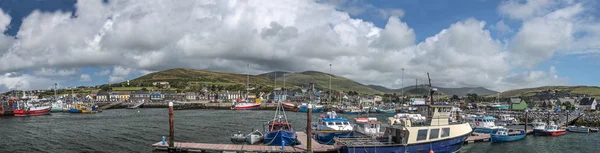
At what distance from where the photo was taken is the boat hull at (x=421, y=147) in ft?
99.3

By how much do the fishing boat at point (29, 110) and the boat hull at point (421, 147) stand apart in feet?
306

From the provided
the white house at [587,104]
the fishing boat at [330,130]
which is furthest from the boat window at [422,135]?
the white house at [587,104]

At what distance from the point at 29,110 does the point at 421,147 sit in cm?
9930

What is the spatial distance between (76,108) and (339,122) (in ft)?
301

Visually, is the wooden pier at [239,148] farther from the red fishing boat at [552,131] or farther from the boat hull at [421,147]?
the red fishing boat at [552,131]

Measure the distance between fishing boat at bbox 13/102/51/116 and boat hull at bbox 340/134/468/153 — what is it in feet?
306

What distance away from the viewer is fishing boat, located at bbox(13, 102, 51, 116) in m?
92.9

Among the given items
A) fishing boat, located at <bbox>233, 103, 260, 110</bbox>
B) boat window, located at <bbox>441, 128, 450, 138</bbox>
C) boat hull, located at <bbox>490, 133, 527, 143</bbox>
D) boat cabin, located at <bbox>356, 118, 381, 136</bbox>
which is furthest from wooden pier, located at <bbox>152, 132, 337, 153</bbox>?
fishing boat, located at <bbox>233, 103, 260, 110</bbox>

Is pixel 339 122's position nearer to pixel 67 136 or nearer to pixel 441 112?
pixel 441 112

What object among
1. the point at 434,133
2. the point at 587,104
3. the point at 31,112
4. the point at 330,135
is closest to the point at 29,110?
→ the point at 31,112

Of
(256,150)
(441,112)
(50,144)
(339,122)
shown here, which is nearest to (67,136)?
(50,144)

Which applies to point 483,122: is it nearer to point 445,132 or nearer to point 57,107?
point 445,132

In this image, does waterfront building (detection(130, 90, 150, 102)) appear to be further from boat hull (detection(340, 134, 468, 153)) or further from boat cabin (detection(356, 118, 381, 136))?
boat hull (detection(340, 134, 468, 153))

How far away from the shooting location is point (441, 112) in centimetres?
3444
